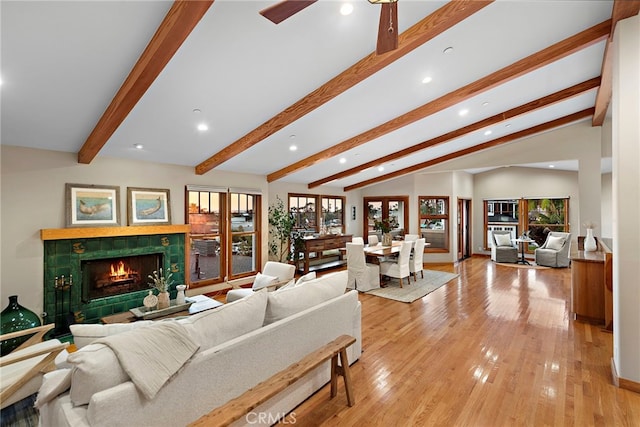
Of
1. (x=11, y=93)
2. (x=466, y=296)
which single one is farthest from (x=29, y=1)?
(x=466, y=296)

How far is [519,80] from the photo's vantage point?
13.1 feet

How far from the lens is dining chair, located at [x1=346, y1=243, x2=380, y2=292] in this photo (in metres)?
5.59

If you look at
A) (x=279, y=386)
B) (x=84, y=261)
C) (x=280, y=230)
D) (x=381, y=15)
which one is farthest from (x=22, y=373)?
(x=280, y=230)

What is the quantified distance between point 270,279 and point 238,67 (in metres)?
2.77

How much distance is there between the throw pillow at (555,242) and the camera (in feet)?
25.0

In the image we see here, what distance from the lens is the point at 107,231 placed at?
13.6 feet

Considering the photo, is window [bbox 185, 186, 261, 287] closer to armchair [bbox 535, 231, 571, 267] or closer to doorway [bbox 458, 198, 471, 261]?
doorway [bbox 458, 198, 471, 261]

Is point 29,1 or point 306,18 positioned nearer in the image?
point 29,1

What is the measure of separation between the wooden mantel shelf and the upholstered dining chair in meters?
1.50

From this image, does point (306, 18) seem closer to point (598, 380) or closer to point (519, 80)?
point (519, 80)

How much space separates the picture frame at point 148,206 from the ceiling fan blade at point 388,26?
4.16 metres

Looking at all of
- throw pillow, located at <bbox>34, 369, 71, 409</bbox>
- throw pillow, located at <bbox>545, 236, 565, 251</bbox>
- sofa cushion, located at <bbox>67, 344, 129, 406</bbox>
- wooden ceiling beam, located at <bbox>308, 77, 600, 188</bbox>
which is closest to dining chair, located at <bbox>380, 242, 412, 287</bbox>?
wooden ceiling beam, located at <bbox>308, 77, 600, 188</bbox>

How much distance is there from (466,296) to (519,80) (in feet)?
11.4

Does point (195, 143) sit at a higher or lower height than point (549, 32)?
lower
